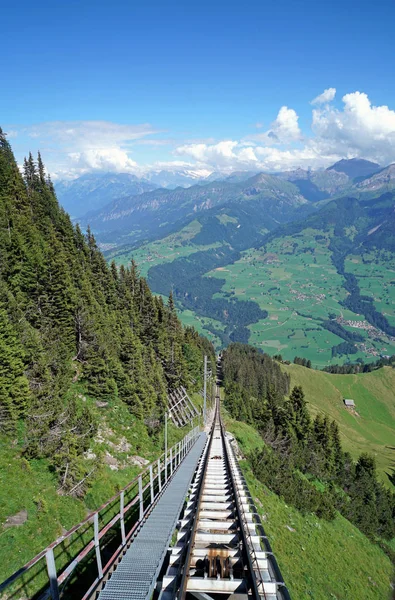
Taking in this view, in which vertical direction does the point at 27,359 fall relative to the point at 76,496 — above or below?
above

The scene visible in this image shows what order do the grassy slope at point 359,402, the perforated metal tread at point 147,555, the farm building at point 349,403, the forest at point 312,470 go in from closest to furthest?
1. the perforated metal tread at point 147,555
2. the forest at point 312,470
3. the grassy slope at point 359,402
4. the farm building at point 349,403

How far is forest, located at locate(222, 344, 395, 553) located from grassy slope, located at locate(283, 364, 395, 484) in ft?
136

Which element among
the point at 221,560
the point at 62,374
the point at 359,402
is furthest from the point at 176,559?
the point at 359,402

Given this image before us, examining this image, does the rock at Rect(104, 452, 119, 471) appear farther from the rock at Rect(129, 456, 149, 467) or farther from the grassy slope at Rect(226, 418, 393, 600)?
the grassy slope at Rect(226, 418, 393, 600)

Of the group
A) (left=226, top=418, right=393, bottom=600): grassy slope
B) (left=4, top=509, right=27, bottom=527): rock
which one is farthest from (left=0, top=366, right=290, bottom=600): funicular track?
(left=226, top=418, right=393, bottom=600): grassy slope

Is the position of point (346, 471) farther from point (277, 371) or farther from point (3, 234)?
point (277, 371)

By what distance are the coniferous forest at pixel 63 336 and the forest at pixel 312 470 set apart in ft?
42.7

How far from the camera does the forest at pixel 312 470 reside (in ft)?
101

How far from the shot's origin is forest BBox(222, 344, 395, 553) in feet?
101

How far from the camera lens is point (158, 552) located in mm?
10258

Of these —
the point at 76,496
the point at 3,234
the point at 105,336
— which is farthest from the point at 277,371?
the point at 76,496

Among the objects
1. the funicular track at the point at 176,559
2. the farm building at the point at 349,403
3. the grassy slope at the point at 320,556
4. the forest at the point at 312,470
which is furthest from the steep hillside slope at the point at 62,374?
the farm building at the point at 349,403

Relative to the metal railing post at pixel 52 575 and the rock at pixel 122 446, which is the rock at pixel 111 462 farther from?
the metal railing post at pixel 52 575

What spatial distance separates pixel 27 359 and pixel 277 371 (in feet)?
380
